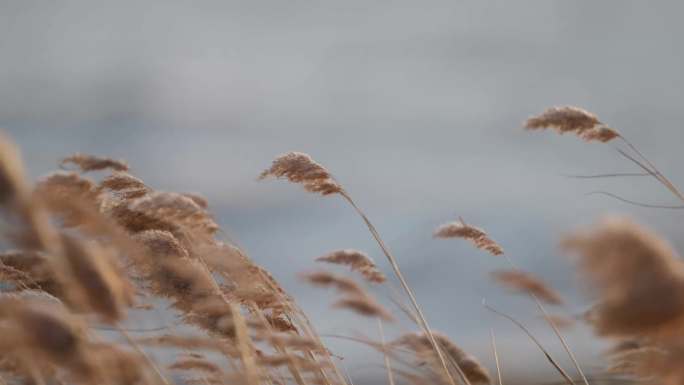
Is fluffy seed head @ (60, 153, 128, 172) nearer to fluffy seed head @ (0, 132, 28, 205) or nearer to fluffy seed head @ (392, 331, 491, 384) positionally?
fluffy seed head @ (392, 331, 491, 384)

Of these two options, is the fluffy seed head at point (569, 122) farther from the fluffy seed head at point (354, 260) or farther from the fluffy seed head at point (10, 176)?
the fluffy seed head at point (10, 176)

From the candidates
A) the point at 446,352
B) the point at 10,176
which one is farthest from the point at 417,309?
the point at 10,176

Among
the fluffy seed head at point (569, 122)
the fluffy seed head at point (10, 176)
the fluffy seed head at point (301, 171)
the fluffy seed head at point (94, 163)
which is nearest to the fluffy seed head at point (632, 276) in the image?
the fluffy seed head at point (10, 176)

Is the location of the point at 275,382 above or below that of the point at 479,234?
below

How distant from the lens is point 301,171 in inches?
121

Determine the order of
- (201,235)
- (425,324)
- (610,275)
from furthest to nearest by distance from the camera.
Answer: (425,324), (201,235), (610,275)

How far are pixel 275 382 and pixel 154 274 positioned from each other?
2.88ft

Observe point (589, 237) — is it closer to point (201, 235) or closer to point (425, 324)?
point (201, 235)

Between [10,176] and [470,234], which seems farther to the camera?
[470,234]

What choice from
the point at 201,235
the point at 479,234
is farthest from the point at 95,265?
the point at 479,234

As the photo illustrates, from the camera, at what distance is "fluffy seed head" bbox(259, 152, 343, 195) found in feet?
9.96

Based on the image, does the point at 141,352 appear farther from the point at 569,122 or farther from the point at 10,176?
the point at 569,122

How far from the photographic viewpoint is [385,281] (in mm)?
3238

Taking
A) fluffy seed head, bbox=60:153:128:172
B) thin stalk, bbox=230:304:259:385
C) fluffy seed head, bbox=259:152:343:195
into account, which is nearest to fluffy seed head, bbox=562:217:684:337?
thin stalk, bbox=230:304:259:385
